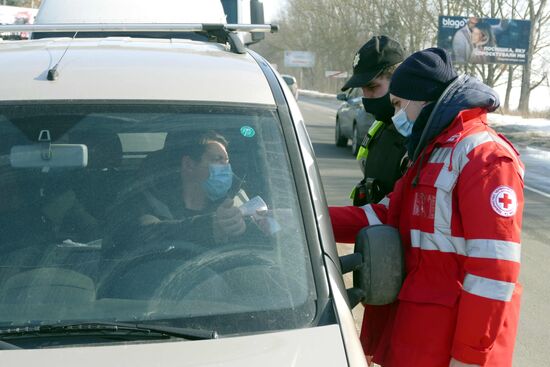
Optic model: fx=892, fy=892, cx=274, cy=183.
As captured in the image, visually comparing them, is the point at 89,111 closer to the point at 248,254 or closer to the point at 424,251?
the point at 248,254

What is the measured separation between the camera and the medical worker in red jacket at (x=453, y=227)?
2879 mm

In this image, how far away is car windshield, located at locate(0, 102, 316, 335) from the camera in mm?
2551

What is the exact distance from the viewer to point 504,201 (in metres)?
2.88

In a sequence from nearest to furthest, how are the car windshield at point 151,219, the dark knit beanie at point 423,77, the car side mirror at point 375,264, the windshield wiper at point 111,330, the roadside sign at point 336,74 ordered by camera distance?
the windshield wiper at point 111,330, the car windshield at point 151,219, the car side mirror at point 375,264, the dark knit beanie at point 423,77, the roadside sign at point 336,74

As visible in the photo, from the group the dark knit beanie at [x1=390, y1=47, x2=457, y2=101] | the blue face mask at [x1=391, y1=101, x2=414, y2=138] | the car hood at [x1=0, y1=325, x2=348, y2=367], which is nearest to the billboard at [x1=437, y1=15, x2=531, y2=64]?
the blue face mask at [x1=391, y1=101, x2=414, y2=138]

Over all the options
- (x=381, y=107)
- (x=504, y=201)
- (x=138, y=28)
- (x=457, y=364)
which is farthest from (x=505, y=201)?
(x=138, y=28)

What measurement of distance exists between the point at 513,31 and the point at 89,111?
42605mm

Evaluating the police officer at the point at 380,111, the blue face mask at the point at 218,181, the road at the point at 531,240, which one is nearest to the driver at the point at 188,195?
the blue face mask at the point at 218,181

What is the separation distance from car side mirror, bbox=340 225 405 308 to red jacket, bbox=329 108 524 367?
0.21 m

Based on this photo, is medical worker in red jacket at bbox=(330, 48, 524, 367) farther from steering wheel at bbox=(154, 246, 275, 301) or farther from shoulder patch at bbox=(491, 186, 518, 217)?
steering wheel at bbox=(154, 246, 275, 301)

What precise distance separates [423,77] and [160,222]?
44.2 inches

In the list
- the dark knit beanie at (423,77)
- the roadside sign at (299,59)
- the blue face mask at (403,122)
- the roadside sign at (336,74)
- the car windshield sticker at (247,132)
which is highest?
the dark knit beanie at (423,77)

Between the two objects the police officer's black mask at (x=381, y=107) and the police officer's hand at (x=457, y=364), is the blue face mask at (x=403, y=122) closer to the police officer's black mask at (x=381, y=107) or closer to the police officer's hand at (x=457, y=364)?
the police officer's black mask at (x=381, y=107)

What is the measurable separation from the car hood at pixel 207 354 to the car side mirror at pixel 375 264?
1.57ft
